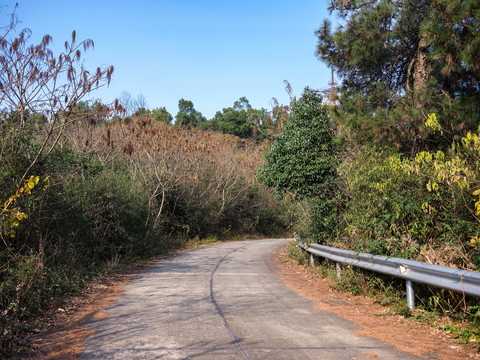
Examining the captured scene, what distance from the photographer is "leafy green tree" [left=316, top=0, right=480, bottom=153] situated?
1077cm

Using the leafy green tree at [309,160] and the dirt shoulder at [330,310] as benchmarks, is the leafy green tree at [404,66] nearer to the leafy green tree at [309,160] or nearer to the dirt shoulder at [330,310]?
the leafy green tree at [309,160]

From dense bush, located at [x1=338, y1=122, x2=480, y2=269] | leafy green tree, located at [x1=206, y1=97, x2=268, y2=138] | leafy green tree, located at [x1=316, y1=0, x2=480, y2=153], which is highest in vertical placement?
leafy green tree, located at [x1=206, y1=97, x2=268, y2=138]

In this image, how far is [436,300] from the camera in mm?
6762

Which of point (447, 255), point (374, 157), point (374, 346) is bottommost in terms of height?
point (374, 346)

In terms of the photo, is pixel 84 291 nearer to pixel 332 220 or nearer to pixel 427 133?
pixel 332 220

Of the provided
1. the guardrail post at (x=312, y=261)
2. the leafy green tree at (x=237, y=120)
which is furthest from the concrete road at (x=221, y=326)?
the leafy green tree at (x=237, y=120)

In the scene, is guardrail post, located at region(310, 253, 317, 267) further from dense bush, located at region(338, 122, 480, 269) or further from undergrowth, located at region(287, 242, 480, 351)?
undergrowth, located at region(287, 242, 480, 351)

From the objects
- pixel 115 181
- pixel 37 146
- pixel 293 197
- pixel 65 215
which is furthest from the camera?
pixel 293 197

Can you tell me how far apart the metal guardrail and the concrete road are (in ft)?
4.23

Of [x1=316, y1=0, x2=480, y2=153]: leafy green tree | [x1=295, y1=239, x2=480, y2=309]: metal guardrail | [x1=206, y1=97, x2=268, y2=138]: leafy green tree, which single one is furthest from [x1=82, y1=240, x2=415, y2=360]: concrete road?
[x1=206, y1=97, x2=268, y2=138]: leafy green tree

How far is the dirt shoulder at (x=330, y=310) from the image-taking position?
5.40 m

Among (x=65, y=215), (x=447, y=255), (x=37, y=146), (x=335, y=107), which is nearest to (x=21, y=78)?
(x=37, y=146)

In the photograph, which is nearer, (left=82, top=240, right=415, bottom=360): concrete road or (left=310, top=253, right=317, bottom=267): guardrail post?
(left=82, top=240, right=415, bottom=360): concrete road

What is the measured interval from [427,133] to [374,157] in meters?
1.87
